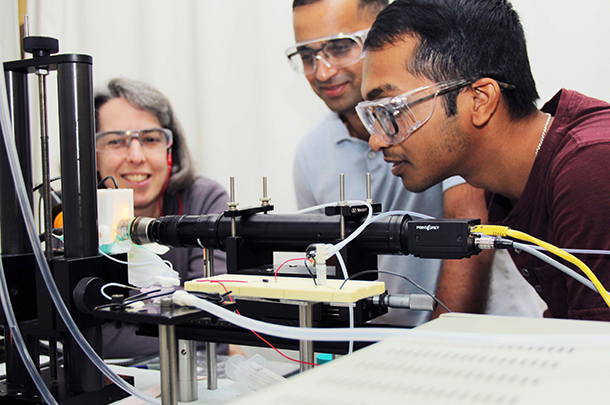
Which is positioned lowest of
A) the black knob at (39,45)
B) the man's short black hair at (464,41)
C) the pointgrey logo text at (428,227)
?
the pointgrey logo text at (428,227)

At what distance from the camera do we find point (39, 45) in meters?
0.90

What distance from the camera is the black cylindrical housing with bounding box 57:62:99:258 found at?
86 cm

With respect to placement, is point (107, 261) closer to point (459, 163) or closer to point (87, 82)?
point (87, 82)

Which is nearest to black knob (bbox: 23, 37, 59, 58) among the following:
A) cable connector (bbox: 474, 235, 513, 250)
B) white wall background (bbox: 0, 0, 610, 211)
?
cable connector (bbox: 474, 235, 513, 250)

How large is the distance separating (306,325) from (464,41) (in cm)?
92

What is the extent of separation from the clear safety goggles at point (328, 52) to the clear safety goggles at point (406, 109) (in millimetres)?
292

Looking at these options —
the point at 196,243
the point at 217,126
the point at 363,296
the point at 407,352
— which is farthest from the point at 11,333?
the point at 217,126

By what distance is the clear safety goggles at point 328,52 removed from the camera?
162cm

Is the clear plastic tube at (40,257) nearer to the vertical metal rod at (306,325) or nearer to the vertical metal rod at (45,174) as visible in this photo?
the vertical metal rod at (45,174)


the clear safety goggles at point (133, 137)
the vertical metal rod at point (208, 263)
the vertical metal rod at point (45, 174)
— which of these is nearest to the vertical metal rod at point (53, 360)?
the vertical metal rod at point (45, 174)

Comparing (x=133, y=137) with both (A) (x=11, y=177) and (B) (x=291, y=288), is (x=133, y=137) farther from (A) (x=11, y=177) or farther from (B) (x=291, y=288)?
(B) (x=291, y=288)

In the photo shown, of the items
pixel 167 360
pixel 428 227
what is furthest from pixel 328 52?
pixel 167 360

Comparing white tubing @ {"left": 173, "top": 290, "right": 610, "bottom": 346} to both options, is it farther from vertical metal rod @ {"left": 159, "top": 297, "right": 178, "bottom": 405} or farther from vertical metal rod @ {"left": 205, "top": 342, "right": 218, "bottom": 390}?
vertical metal rod @ {"left": 205, "top": 342, "right": 218, "bottom": 390}

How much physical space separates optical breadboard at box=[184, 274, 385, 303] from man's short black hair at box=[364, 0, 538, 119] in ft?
2.48
